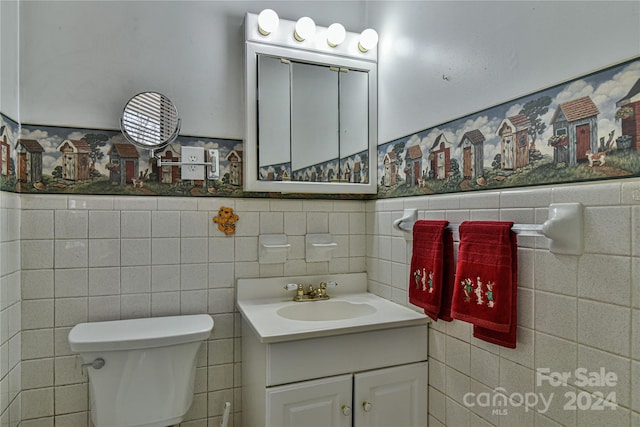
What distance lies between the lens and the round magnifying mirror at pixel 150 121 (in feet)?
4.93

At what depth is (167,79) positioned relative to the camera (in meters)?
1.63

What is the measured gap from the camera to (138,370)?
133 cm

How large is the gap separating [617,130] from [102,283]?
71.4 inches

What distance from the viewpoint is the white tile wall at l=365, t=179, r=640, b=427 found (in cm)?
84

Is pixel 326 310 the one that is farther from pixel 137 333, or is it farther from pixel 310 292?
pixel 137 333

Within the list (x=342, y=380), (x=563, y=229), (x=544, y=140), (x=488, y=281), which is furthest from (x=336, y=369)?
(x=544, y=140)

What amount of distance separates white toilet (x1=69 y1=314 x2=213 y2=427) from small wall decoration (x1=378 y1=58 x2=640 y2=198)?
1.13 meters

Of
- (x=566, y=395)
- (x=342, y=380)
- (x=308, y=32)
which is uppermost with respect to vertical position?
(x=308, y=32)

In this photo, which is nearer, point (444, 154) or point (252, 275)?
point (444, 154)

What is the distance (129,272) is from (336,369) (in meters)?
0.96

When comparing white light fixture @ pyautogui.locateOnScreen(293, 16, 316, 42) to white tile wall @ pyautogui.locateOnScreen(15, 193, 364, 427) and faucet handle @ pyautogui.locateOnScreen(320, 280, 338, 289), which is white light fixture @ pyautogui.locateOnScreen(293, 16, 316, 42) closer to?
white tile wall @ pyautogui.locateOnScreen(15, 193, 364, 427)

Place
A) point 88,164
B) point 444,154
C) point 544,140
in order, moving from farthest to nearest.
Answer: point 88,164 → point 444,154 → point 544,140

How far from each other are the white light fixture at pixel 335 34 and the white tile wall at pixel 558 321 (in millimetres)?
920

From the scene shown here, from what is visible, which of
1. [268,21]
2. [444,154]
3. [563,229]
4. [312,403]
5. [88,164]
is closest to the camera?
[563,229]
